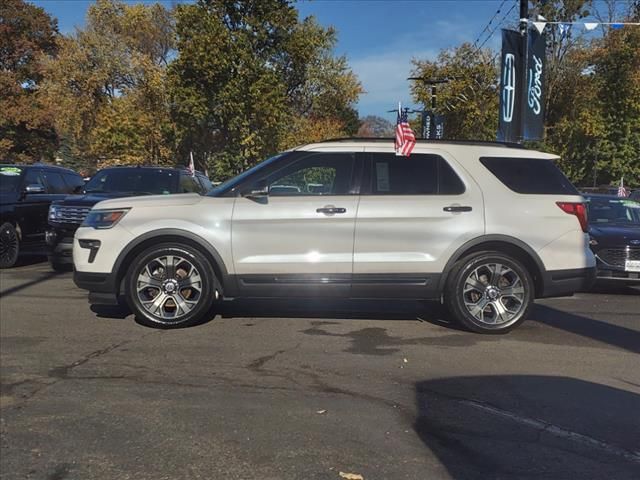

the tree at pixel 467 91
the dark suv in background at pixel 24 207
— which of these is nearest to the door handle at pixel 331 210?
the dark suv in background at pixel 24 207

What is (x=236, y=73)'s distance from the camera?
27891mm

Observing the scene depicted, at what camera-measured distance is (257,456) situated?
3.53 m

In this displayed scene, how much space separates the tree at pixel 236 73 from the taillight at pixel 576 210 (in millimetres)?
22359

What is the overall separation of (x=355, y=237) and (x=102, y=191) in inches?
230

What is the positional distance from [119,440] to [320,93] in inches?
1475

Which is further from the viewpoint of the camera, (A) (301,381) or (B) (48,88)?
(B) (48,88)

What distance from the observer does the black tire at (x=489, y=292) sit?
6402 millimetres

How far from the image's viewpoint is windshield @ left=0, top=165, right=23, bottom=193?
36.0 feet

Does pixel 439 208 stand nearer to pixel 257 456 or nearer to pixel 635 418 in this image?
pixel 635 418

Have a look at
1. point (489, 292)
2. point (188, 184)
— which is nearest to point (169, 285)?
point (489, 292)

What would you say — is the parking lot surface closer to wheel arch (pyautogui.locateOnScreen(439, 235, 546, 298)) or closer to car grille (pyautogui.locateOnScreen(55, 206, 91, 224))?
wheel arch (pyautogui.locateOnScreen(439, 235, 546, 298))

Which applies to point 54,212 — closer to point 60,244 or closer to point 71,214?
point 71,214

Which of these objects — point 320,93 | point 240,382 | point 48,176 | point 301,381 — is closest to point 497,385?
point 301,381

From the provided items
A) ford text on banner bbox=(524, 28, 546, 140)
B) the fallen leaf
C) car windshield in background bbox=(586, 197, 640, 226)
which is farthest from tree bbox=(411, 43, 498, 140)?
the fallen leaf
